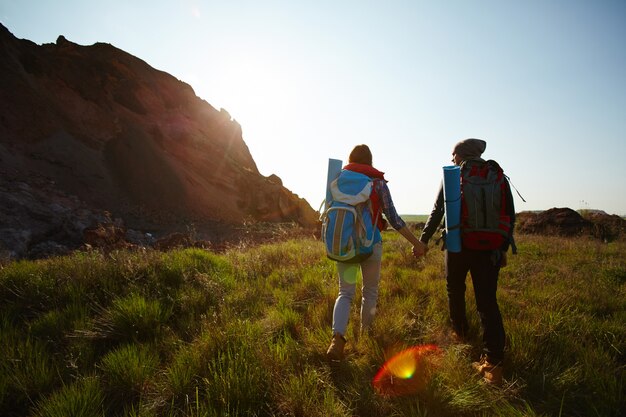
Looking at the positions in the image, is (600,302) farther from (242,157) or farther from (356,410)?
(242,157)

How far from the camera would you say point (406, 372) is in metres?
2.68

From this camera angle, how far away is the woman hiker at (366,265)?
2912 millimetres

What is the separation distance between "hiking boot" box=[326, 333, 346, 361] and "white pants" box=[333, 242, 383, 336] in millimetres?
51

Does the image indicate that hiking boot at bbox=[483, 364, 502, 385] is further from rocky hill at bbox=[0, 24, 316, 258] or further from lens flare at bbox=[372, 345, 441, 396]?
rocky hill at bbox=[0, 24, 316, 258]

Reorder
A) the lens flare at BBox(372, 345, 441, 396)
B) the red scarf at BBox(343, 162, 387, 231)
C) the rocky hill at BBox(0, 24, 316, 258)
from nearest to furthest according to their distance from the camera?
the lens flare at BBox(372, 345, 441, 396), the red scarf at BBox(343, 162, 387, 231), the rocky hill at BBox(0, 24, 316, 258)

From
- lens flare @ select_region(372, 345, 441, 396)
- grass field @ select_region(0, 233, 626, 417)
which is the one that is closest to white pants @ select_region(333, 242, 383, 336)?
grass field @ select_region(0, 233, 626, 417)

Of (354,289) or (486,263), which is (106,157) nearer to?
(354,289)

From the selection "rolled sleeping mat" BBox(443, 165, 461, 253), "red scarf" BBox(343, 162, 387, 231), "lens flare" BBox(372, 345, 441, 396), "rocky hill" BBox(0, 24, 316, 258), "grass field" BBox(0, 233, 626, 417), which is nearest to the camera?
"grass field" BBox(0, 233, 626, 417)

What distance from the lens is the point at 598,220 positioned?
17.0 metres

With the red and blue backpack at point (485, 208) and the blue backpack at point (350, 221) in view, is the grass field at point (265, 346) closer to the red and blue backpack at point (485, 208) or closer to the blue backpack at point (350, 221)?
the blue backpack at point (350, 221)

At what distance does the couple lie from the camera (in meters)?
2.71

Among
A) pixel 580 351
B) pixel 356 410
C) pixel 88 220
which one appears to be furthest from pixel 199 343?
pixel 88 220

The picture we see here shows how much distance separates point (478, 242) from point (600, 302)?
10.00ft

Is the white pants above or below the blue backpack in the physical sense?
below
